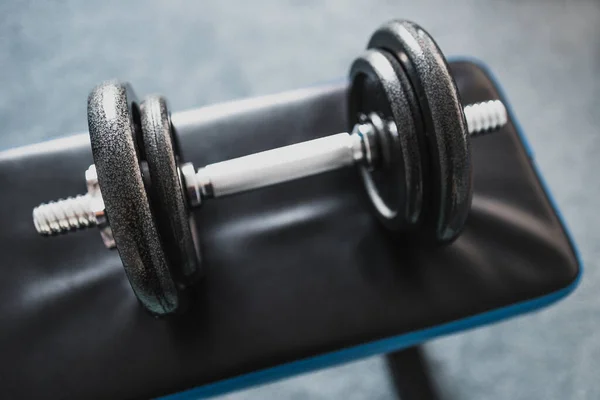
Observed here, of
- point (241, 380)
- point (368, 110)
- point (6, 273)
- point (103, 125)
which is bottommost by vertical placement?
point (241, 380)

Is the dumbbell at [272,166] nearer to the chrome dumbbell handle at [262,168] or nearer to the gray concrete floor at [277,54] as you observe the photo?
the chrome dumbbell handle at [262,168]

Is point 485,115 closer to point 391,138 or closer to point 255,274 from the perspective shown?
point 391,138

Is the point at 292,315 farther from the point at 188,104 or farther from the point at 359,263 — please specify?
the point at 188,104

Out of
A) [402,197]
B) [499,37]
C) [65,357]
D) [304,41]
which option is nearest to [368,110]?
[402,197]

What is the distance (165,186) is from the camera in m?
0.59

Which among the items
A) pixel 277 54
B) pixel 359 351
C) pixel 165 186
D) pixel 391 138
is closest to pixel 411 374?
pixel 359 351

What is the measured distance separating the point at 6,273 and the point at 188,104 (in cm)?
65

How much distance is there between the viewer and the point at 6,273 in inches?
30.4

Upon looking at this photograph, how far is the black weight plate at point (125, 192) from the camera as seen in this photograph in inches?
21.3

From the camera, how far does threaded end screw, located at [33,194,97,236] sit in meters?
0.66

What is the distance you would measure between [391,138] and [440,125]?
11cm

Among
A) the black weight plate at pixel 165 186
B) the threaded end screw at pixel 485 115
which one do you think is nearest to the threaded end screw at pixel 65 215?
the black weight plate at pixel 165 186

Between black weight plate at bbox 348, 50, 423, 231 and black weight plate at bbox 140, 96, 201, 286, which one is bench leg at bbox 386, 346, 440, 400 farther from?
black weight plate at bbox 140, 96, 201, 286

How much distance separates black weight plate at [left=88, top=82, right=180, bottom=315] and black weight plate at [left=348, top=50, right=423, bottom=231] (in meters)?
0.30
